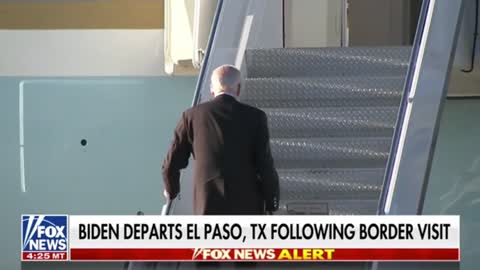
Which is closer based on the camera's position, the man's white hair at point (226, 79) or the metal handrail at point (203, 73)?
the man's white hair at point (226, 79)

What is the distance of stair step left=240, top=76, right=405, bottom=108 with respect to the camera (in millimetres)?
8164

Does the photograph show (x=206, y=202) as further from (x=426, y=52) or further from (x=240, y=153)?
(x=426, y=52)

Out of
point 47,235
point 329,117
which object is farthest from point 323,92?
point 47,235

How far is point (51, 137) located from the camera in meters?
9.08

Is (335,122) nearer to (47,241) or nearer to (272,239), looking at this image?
(272,239)

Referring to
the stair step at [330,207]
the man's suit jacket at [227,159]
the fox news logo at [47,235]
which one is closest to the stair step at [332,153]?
the stair step at [330,207]

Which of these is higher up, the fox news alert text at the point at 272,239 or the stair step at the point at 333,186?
the stair step at the point at 333,186

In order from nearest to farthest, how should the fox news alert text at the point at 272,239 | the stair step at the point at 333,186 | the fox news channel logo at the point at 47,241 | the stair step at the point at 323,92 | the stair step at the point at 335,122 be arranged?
1. the fox news alert text at the point at 272,239
2. the fox news channel logo at the point at 47,241
3. the stair step at the point at 333,186
4. the stair step at the point at 335,122
5. the stair step at the point at 323,92

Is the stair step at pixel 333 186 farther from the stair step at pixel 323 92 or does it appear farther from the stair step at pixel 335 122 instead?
the stair step at pixel 323 92

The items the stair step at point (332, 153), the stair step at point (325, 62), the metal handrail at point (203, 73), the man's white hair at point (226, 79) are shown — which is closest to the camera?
the man's white hair at point (226, 79)

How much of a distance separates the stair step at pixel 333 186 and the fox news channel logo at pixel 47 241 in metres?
1.31

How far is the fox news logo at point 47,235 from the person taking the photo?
7.21 meters

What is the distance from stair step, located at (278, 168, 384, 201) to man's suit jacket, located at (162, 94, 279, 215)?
1068 millimetres

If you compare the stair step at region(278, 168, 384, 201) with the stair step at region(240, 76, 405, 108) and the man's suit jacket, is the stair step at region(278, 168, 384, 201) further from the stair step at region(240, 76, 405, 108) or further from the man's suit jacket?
the man's suit jacket
